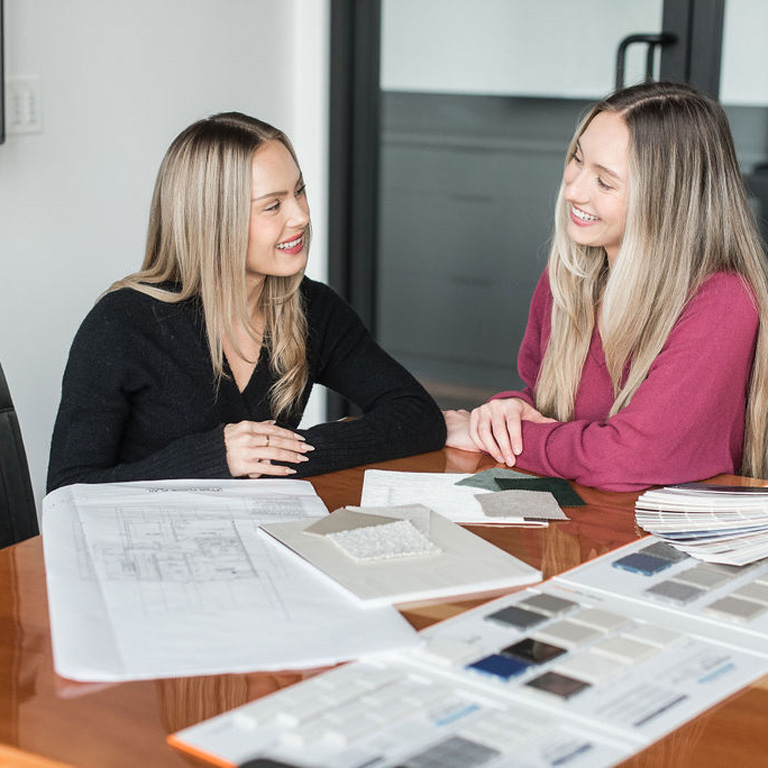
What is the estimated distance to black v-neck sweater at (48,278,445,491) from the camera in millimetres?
1685

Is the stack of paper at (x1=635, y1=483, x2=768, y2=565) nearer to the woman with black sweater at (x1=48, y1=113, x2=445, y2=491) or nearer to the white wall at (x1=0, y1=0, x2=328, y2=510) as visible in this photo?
the woman with black sweater at (x1=48, y1=113, x2=445, y2=491)

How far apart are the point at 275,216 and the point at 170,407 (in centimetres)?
36

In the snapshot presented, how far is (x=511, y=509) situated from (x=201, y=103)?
2.13 m

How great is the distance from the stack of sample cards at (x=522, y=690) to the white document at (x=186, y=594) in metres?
0.07

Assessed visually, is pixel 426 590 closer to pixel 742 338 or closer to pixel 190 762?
pixel 190 762

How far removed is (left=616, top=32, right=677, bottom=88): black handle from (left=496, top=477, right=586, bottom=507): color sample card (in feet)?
6.03

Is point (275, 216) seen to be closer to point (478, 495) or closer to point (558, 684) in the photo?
point (478, 495)

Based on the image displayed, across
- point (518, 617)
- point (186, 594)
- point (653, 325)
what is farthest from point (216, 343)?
point (518, 617)

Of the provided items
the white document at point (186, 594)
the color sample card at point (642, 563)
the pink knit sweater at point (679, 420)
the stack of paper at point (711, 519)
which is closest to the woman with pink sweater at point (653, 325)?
the pink knit sweater at point (679, 420)

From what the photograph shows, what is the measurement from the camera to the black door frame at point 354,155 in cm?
367

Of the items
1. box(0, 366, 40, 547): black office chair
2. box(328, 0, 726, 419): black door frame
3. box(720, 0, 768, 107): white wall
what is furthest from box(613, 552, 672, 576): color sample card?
box(328, 0, 726, 419): black door frame

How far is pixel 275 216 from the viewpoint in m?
1.95

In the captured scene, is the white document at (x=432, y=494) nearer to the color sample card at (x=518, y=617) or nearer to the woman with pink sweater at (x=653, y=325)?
the woman with pink sweater at (x=653, y=325)

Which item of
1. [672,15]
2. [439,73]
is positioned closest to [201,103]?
[439,73]
